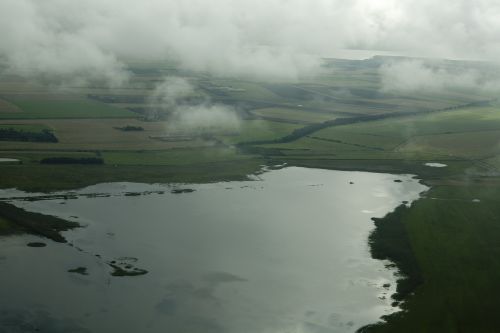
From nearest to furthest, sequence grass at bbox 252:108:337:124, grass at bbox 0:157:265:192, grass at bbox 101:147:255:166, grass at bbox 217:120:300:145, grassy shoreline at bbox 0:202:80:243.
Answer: grassy shoreline at bbox 0:202:80:243, grass at bbox 0:157:265:192, grass at bbox 101:147:255:166, grass at bbox 217:120:300:145, grass at bbox 252:108:337:124

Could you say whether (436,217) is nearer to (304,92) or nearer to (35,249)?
(35,249)

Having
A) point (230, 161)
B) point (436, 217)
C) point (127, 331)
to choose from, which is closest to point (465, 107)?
point (230, 161)

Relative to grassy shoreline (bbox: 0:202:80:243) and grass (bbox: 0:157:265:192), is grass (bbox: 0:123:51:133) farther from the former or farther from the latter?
grassy shoreline (bbox: 0:202:80:243)

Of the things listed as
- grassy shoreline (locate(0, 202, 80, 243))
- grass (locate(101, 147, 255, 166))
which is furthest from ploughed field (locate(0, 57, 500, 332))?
grassy shoreline (locate(0, 202, 80, 243))

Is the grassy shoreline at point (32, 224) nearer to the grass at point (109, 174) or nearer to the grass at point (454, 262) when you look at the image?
the grass at point (109, 174)

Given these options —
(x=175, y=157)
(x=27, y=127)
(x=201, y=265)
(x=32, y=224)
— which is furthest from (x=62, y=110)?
(x=201, y=265)

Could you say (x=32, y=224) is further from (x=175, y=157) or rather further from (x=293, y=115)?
(x=293, y=115)
